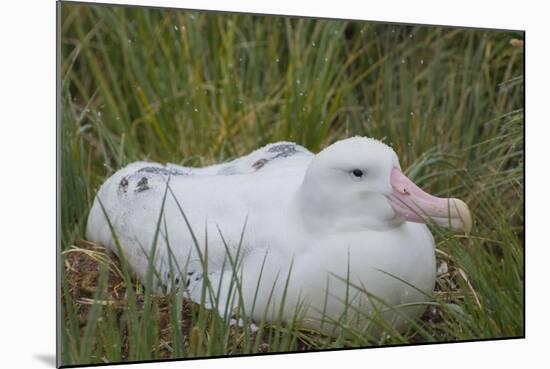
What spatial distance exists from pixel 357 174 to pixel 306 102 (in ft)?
3.20

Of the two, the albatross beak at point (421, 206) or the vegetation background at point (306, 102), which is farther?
the vegetation background at point (306, 102)

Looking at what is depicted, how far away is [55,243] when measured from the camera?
12.5ft

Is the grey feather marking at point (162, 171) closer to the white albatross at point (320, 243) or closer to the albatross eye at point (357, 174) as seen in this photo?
the white albatross at point (320, 243)

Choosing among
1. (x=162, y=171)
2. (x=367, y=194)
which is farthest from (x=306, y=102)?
(x=367, y=194)

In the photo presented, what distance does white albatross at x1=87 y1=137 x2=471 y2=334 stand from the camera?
12.3 ft

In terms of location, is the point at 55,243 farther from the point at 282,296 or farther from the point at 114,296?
the point at 282,296

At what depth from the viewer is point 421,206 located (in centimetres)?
376

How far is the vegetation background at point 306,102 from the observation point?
431cm

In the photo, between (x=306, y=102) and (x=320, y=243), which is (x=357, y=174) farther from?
(x=306, y=102)

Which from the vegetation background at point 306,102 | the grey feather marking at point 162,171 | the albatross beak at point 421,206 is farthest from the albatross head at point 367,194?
the grey feather marking at point 162,171

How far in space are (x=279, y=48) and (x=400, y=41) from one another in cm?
47

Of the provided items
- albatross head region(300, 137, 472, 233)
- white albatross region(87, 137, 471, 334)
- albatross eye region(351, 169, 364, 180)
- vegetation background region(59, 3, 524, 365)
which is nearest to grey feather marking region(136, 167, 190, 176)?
vegetation background region(59, 3, 524, 365)

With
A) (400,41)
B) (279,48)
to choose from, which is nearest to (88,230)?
(279,48)

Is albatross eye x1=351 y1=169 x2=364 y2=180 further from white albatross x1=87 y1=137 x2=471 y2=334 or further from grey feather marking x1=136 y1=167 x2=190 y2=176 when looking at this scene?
grey feather marking x1=136 y1=167 x2=190 y2=176
